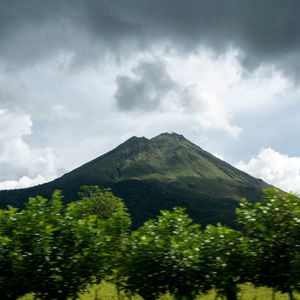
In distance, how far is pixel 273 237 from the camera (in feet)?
54.1

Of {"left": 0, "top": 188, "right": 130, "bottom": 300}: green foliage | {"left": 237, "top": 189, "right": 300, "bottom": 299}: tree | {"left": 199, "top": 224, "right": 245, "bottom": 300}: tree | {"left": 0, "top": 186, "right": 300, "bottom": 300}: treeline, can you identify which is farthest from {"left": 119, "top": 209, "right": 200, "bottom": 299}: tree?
{"left": 237, "top": 189, "right": 300, "bottom": 299}: tree

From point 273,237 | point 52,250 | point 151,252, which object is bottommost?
point 151,252

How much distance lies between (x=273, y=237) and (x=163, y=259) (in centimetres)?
434

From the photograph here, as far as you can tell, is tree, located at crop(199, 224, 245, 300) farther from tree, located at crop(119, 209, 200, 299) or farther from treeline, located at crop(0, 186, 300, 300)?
tree, located at crop(119, 209, 200, 299)

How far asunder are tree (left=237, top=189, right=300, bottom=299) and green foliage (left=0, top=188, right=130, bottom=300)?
5.58 meters

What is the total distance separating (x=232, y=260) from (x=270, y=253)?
5.25 ft

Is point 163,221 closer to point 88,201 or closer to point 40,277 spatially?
point 88,201

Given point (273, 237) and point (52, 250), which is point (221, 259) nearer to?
point (273, 237)

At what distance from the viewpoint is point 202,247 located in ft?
56.5

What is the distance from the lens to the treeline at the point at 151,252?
15.9m

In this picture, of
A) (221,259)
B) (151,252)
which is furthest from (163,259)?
(221,259)

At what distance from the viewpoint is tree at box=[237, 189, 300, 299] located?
632 inches

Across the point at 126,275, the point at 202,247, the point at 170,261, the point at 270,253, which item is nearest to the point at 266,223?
the point at 270,253

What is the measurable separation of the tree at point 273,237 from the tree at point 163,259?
7.38 ft
